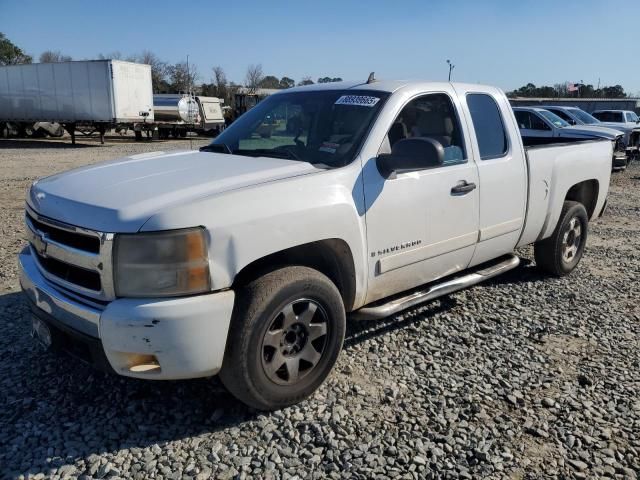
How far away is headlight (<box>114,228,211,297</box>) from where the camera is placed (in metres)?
2.51

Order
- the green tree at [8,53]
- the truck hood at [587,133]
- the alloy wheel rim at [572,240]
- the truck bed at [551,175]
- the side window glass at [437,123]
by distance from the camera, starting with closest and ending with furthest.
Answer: the side window glass at [437,123], the truck bed at [551,175], the alloy wheel rim at [572,240], the truck hood at [587,133], the green tree at [8,53]

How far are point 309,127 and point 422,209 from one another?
99 cm

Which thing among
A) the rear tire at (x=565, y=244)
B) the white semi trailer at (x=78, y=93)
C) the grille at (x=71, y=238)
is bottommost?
the rear tire at (x=565, y=244)

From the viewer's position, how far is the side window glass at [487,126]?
423 cm

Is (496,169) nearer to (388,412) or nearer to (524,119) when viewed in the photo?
(388,412)

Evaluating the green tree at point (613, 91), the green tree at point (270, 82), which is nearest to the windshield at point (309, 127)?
the green tree at point (270, 82)

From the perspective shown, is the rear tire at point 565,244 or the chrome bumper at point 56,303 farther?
the rear tire at point 565,244

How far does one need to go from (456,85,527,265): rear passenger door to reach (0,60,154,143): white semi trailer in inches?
831

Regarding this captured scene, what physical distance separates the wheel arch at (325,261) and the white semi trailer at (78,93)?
21.8 meters

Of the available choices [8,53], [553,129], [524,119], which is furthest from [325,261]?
[8,53]

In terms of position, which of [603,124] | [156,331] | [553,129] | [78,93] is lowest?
[156,331]

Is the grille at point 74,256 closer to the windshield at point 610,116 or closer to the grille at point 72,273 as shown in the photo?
the grille at point 72,273

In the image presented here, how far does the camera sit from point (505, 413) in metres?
3.14

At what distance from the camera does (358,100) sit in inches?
147
